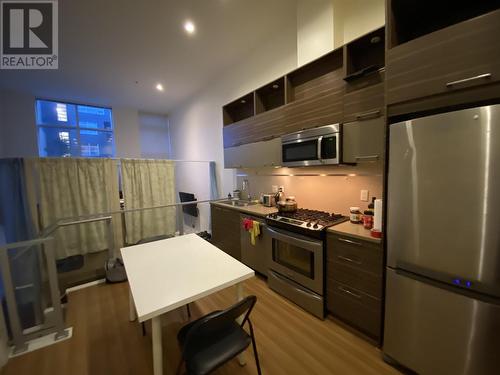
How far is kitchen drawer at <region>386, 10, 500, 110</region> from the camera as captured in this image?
1.06 m

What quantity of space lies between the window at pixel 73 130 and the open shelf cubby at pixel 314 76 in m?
5.49

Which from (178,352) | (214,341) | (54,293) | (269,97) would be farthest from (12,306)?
(269,97)

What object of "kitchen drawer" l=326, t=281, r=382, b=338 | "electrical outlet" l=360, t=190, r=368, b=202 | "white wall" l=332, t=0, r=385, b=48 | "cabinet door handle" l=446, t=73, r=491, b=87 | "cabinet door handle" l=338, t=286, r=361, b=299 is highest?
"white wall" l=332, t=0, r=385, b=48

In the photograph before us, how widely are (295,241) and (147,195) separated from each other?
2.63 m

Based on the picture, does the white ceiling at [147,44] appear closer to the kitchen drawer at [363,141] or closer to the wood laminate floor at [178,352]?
the kitchen drawer at [363,141]

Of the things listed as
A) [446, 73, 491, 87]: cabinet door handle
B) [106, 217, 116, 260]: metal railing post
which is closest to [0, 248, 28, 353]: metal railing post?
[106, 217, 116, 260]: metal railing post

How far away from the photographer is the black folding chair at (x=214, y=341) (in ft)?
3.40

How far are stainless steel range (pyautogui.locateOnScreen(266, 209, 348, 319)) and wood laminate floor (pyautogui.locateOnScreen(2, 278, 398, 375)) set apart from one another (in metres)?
0.16

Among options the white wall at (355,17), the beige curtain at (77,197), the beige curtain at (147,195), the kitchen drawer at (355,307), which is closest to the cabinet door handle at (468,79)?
the white wall at (355,17)

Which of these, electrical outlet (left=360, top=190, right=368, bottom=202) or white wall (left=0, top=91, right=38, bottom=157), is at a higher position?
white wall (left=0, top=91, right=38, bottom=157)

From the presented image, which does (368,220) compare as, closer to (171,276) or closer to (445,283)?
(445,283)

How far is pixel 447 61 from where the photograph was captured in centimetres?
120

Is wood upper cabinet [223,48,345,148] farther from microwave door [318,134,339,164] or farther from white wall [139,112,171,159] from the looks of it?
white wall [139,112,171,159]

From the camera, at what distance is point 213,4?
2312 mm
